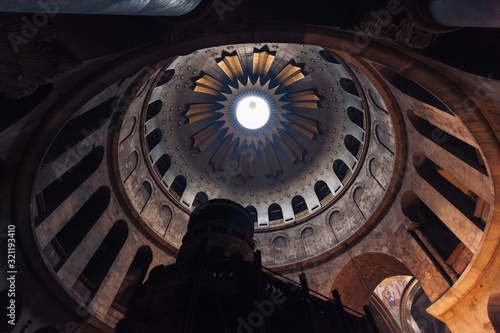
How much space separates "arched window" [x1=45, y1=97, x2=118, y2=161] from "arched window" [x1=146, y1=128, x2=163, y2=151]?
20.7ft

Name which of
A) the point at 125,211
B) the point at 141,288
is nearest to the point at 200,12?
the point at 141,288

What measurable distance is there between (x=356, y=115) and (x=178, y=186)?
13.0 meters

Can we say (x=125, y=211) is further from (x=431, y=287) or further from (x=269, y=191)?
(x=431, y=287)

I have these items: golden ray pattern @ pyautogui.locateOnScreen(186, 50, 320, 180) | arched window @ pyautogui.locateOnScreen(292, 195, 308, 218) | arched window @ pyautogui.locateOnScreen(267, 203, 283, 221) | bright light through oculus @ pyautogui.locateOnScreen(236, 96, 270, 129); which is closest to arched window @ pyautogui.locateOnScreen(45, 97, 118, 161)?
golden ray pattern @ pyautogui.locateOnScreen(186, 50, 320, 180)

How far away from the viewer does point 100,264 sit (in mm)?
12367

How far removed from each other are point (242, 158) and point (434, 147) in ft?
49.1

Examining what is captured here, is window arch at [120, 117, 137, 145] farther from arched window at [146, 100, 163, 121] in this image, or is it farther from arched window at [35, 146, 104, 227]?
arched window at [146, 100, 163, 121]

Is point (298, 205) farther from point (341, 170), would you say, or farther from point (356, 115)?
point (356, 115)

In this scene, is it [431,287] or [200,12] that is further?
[431,287]

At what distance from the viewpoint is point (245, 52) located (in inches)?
707

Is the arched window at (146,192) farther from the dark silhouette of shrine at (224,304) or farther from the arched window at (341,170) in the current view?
the arched window at (341,170)

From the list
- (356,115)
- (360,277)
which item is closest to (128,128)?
(356,115)

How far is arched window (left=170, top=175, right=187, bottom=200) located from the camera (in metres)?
18.8

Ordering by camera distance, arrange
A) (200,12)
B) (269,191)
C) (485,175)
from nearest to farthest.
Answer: (200,12), (485,175), (269,191)
